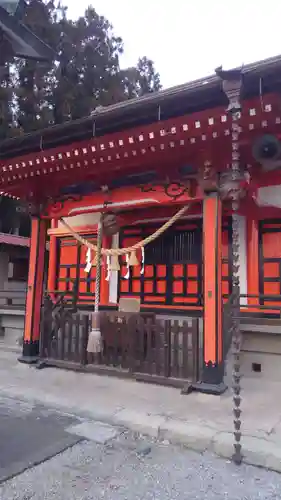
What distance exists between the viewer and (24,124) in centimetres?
1847

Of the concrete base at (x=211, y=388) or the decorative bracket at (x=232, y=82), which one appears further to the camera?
the concrete base at (x=211, y=388)

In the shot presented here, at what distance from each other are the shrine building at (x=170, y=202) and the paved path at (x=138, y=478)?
1926 mm

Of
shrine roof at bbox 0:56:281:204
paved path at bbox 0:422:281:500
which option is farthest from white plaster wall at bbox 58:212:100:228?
paved path at bbox 0:422:281:500

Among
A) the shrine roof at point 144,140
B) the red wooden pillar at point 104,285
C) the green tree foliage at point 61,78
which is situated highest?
the green tree foliage at point 61,78

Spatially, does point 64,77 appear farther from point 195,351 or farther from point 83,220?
point 195,351

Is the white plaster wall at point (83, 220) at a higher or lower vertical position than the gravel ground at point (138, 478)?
higher

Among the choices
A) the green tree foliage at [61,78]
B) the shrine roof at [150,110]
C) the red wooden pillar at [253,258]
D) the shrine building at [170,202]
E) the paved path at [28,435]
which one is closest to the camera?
the paved path at [28,435]

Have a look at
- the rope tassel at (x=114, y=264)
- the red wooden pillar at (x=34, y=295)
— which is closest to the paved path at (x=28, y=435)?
the red wooden pillar at (x=34, y=295)

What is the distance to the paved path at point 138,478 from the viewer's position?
2.88 metres

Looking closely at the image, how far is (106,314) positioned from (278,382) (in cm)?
332

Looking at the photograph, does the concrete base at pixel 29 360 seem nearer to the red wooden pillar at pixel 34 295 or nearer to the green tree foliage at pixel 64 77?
the red wooden pillar at pixel 34 295

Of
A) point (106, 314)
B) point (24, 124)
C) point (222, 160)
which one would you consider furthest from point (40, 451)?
point (24, 124)

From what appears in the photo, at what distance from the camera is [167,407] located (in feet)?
16.2

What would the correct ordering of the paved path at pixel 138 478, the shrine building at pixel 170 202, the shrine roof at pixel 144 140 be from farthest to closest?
1. the shrine building at pixel 170 202
2. the shrine roof at pixel 144 140
3. the paved path at pixel 138 478
